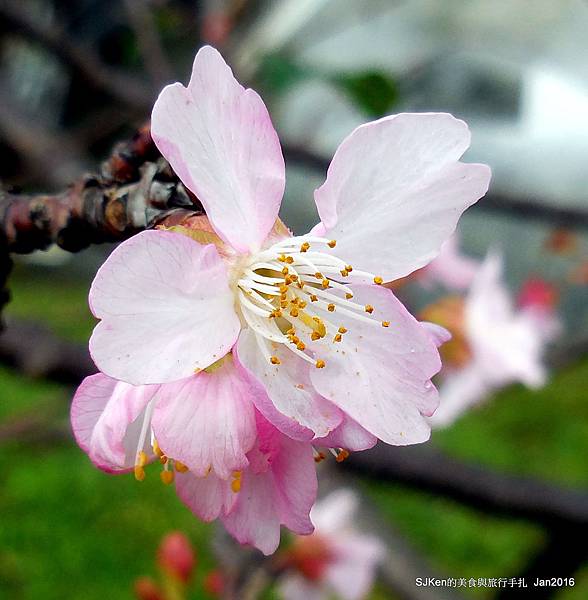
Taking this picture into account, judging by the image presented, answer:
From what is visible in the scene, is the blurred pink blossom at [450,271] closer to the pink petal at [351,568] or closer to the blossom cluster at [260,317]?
the pink petal at [351,568]

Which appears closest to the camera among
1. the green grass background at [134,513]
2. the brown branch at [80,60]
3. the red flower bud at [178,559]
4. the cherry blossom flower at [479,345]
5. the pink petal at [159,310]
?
the pink petal at [159,310]

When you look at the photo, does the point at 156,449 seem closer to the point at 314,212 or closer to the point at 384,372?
the point at 384,372

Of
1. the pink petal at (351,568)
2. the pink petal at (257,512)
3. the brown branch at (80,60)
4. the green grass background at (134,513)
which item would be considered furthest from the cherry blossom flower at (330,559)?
the brown branch at (80,60)

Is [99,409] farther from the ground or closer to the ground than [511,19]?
farther from the ground

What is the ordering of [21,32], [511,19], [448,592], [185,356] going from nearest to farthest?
[185,356], [448,592], [21,32], [511,19]

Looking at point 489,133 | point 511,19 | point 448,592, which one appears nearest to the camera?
point 448,592

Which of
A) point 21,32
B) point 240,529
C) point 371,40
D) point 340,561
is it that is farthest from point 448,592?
point 371,40

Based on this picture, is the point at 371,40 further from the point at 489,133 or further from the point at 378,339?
the point at 378,339

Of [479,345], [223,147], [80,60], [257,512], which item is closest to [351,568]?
[479,345]
